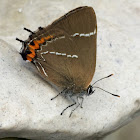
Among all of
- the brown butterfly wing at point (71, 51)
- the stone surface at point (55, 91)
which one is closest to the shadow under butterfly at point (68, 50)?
the brown butterfly wing at point (71, 51)

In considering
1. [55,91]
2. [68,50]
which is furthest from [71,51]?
[55,91]

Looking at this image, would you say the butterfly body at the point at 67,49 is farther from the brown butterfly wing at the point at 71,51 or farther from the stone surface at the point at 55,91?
the stone surface at the point at 55,91

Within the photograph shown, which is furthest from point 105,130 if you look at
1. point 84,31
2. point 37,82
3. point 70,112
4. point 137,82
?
point 84,31

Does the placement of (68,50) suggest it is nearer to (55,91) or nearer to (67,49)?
(67,49)

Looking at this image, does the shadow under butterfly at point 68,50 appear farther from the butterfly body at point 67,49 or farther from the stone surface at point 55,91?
the stone surface at point 55,91

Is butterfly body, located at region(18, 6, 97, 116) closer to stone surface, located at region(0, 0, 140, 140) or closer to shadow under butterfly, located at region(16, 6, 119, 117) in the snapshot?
shadow under butterfly, located at region(16, 6, 119, 117)

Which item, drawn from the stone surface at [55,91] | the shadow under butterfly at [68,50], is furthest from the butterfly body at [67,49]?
the stone surface at [55,91]

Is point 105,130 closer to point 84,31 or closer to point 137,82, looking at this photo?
point 137,82
